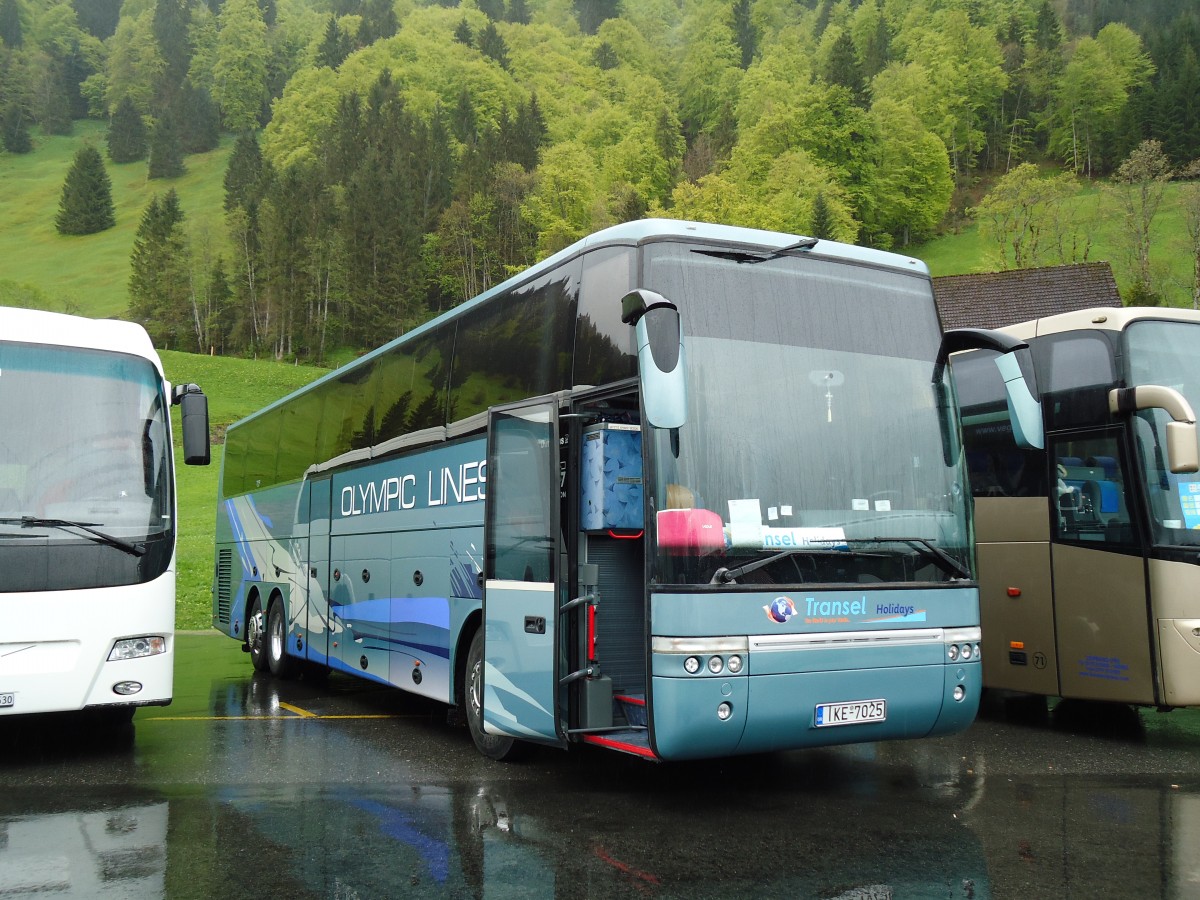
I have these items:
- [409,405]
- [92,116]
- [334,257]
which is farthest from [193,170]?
[409,405]

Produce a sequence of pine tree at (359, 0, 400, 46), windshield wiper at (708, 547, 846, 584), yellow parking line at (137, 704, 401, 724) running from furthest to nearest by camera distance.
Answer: pine tree at (359, 0, 400, 46) → yellow parking line at (137, 704, 401, 724) → windshield wiper at (708, 547, 846, 584)

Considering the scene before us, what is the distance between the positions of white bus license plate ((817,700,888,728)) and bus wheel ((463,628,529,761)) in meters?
2.64

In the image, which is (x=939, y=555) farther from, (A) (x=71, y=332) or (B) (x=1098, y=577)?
(A) (x=71, y=332)

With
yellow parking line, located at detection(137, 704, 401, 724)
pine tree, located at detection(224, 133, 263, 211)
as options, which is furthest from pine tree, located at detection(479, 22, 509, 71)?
yellow parking line, located at detection(137, 704, 401, 724)

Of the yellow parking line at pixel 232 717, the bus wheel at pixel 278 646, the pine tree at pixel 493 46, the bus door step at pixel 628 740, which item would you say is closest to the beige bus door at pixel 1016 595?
the bus door step at pixel 628 740

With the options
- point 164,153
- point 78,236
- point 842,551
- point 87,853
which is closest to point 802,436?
point 842,551

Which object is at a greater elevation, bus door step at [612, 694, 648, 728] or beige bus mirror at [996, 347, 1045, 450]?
beige bus mirror at [996, 347, 1045, 450]

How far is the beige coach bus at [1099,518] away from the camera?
9453 millimetres

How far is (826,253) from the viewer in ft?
25.4

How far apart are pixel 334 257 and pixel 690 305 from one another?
292ft

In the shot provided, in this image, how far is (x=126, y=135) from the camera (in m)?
142

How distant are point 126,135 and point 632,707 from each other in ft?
499

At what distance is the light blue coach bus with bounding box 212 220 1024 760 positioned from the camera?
6.59 meters

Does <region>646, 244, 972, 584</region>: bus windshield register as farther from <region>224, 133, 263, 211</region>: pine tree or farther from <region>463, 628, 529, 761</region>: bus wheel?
<region>224, 133, 263, 211</region>: pine tree
